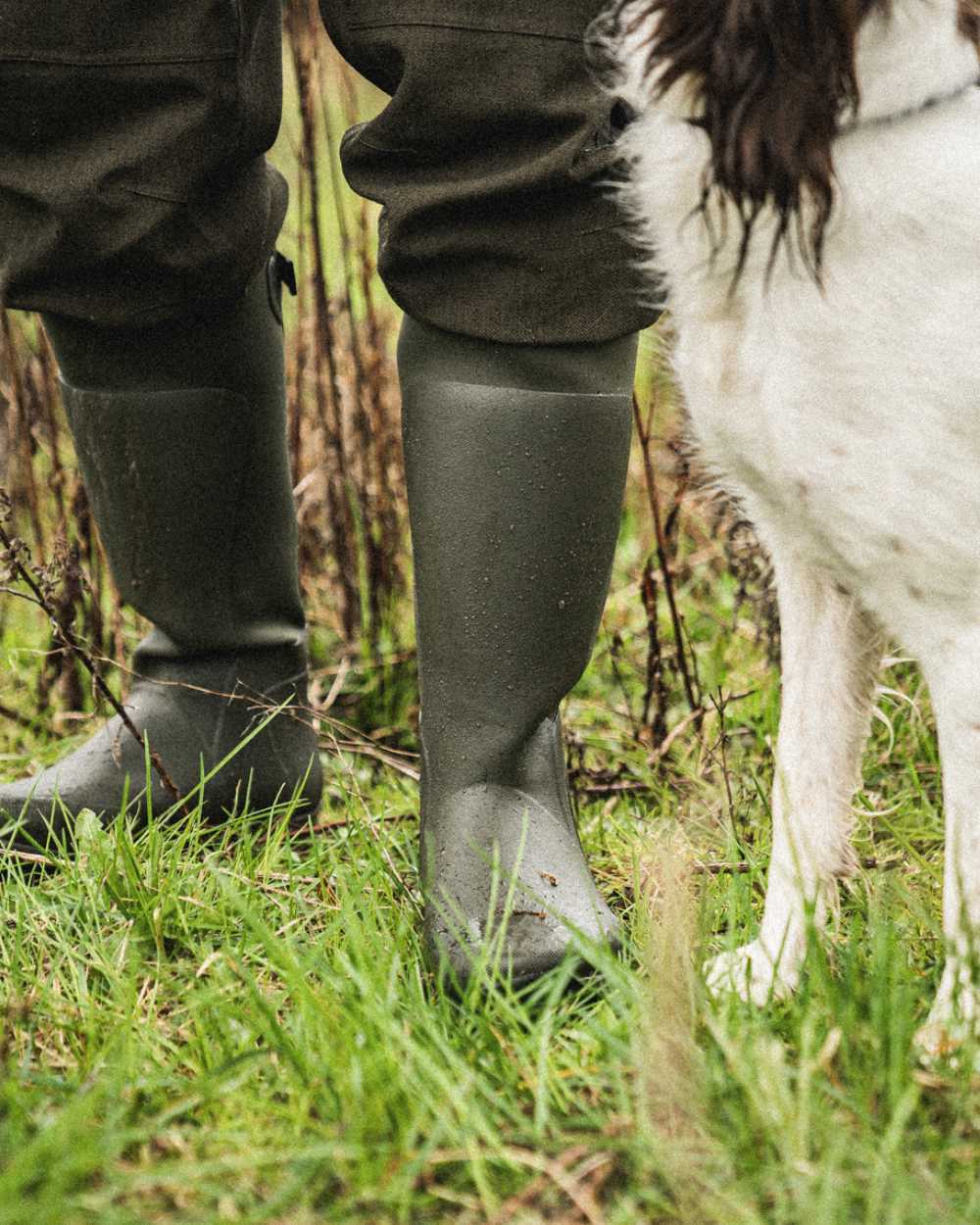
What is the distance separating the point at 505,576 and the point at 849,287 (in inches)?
21.8

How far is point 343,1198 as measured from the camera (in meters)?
→ 1.12

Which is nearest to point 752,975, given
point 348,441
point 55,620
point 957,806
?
point 957,806

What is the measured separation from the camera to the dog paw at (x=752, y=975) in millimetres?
1366

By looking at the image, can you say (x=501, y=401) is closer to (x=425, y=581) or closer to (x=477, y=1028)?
(x=425, y=581)

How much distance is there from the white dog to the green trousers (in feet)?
0.39

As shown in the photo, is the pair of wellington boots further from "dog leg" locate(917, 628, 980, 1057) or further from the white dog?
"dog leg" locate(917, 628, 980, 1057)

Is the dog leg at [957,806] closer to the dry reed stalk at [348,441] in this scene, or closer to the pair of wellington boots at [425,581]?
the pair of wellington boots at [425,581]

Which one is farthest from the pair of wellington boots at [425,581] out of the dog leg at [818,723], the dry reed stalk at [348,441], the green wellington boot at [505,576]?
the dry reed stalk at [348,441]

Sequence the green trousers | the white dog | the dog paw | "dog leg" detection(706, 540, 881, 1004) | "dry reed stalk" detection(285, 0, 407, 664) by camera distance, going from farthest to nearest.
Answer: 1. "dry reed stalk" detection(285, 0, 407, 664)
2. "dog leg" detection(706, 540, 881, 1004)
3. the green trousers
4. the dog paw
5. the white dog

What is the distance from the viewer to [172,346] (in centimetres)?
197

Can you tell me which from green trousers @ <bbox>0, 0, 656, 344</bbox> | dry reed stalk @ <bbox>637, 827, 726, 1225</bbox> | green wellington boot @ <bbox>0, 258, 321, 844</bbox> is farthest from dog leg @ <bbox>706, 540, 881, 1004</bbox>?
green wellington boot @ <bbox>0, 258, 321, 844</bbox>

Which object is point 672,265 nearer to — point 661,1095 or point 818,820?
point 818,820

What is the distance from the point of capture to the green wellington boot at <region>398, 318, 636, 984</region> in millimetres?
1635

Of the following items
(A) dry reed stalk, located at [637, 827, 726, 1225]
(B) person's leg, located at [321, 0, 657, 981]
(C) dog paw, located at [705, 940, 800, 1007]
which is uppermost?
(B) person's leg, located at [321, 0, 657, 981]
